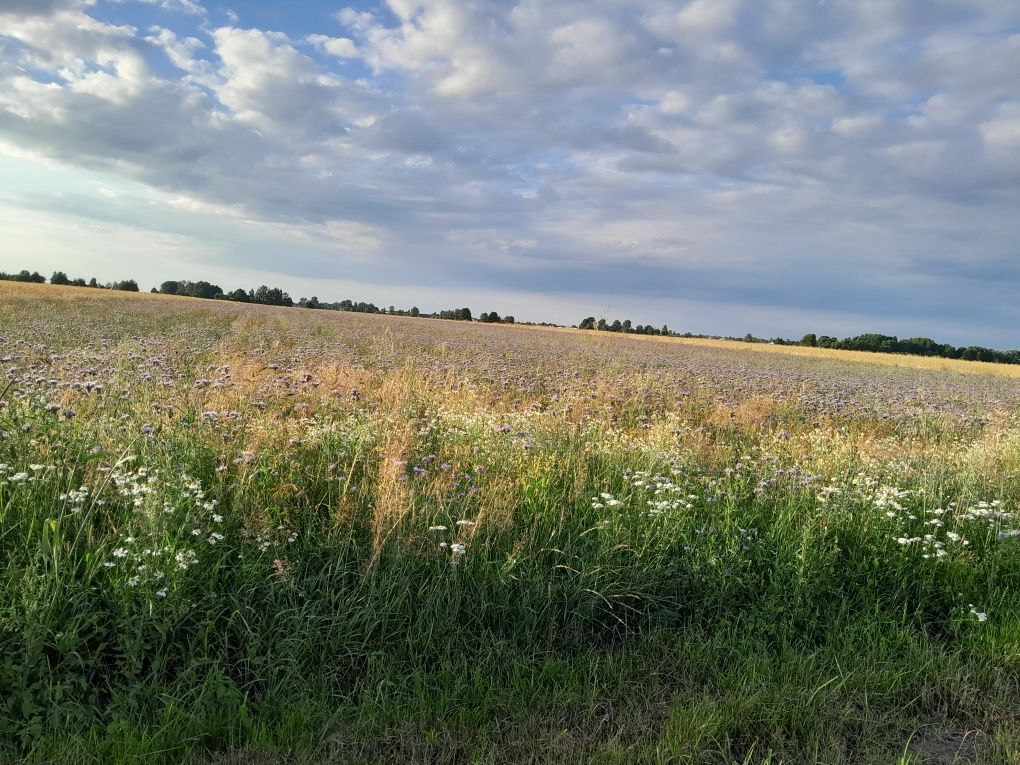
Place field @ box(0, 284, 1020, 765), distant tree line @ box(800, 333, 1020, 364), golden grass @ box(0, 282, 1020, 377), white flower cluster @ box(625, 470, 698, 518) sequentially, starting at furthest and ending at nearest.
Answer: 1. distant tree line @ box(800, 333, 1020, 364)
2. golden grass @ box(0, 282, 1020, 377)
3. white flower cluster @ box(625, 470, 698, 518)
4. field @ box(0, 284, 1020, 765)

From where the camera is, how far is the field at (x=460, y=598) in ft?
9.38

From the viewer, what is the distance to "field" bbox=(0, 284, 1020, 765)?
9.38 feet

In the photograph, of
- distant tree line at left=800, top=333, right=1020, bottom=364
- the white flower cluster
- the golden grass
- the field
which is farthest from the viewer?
distant tree line at left=800, top=333, right=1020, bottom=364

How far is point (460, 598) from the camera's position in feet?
→ 12.0

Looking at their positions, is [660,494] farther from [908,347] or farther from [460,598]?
[908,347]

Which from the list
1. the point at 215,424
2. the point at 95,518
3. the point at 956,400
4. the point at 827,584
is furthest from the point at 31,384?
the point at 956,400

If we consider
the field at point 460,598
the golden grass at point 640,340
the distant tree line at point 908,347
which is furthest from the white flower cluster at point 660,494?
the distant tree line at point 908,347

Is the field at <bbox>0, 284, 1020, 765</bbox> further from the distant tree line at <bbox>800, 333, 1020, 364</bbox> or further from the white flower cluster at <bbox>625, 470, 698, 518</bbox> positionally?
the distant tree line at <bbox>800, 333, 1020, 364</bbox>

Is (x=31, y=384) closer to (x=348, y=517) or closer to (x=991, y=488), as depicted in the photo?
(x=348, y=517)

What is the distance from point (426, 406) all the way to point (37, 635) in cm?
468

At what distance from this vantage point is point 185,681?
3.04m

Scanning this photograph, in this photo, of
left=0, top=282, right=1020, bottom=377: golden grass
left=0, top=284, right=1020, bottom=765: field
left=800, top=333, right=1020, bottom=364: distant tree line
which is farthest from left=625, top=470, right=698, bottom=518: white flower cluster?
left=800, top=333, right=1020, bottom=364: distant tree line

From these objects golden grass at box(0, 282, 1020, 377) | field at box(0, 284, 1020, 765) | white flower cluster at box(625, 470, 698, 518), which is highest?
golden grass at box(0, 282, 1020, 377)

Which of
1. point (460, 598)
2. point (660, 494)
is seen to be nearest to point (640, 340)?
point (660, 494)
